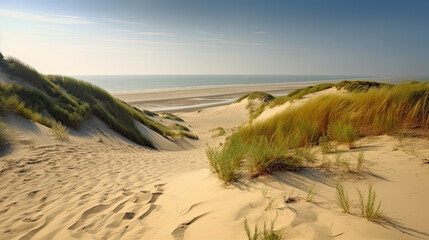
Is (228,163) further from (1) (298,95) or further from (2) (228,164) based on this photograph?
(1) (298,95)

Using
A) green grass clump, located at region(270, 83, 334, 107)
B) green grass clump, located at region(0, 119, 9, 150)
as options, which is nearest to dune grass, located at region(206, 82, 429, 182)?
green grass clump, located at region(270, 83, 334, 107)

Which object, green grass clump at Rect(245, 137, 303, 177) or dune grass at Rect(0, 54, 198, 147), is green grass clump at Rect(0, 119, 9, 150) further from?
green grass clump at Rect(245, 137, 303, 177)

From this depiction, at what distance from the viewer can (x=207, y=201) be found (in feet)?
10.2

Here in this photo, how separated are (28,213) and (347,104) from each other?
597cm

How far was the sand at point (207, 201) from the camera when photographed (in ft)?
7.43

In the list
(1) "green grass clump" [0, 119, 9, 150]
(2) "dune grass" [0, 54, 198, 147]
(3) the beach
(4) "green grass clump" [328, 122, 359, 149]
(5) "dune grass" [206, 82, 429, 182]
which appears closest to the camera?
(5) "dune grass" [206, 82, 429, 182]

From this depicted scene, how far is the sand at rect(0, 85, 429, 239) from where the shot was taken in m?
2.27

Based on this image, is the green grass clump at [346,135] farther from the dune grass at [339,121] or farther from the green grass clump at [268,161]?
the green grass clump at [268,161]

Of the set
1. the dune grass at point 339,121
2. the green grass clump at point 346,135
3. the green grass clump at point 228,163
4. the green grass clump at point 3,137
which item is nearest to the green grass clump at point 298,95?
the dune grass at point 339,121

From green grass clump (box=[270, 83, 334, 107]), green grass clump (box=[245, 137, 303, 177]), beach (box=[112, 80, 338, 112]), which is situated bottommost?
beach (box=[112, 80, 338, 112])

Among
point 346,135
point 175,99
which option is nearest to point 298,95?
point 346,135

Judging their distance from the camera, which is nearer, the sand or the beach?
the sand

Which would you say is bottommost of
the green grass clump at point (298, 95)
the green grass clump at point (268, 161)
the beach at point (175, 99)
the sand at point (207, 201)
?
the beach at point (175, 99)

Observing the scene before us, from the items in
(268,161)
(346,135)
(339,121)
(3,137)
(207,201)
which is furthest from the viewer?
(3,137)
